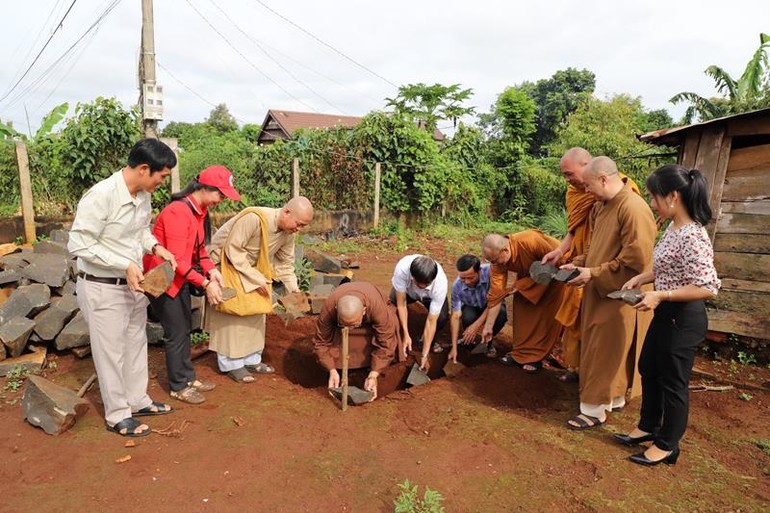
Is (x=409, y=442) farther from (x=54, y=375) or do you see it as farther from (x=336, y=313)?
(x=54, y=375)

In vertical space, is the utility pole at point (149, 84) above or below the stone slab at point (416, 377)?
above

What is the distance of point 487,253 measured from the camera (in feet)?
13.6

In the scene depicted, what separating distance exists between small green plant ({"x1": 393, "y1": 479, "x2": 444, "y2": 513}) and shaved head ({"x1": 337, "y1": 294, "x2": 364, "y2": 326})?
4.19 feet

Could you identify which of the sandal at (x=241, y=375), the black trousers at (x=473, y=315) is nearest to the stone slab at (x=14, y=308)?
the sandal at (x=241, y=375)

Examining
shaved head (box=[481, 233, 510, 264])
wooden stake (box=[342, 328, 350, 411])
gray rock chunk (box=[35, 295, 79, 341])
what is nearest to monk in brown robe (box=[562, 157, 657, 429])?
shaved head (box=[481, 233, 510, 264])

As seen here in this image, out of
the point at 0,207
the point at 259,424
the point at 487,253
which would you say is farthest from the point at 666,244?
the point at 0,207

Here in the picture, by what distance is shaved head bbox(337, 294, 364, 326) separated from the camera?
3.54 metres

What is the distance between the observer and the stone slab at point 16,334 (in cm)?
409

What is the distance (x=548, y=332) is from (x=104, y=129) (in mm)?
6603

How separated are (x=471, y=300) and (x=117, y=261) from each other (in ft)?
10.4

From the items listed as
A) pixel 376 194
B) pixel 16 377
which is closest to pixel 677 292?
pixel 16 377

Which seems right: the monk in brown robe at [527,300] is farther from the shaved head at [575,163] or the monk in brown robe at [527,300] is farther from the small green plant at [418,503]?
the small green plant at [418,503]

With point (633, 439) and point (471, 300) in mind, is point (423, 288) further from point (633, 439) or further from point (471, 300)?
point (633, 439)

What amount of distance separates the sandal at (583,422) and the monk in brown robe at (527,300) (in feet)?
3.31
